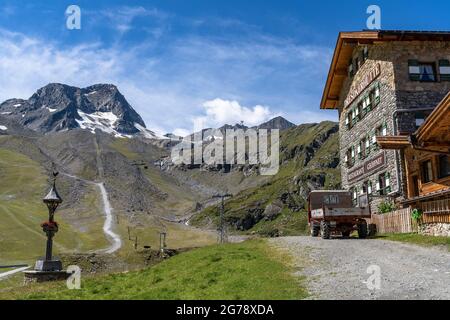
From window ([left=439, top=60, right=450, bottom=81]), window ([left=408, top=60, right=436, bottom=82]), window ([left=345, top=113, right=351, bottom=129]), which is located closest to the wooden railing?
window ([left=408, top=60, right=436, bottom=82])

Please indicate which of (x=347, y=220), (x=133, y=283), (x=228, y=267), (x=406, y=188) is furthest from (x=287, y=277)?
(x=406, y=188)

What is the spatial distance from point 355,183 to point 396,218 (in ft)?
36.2

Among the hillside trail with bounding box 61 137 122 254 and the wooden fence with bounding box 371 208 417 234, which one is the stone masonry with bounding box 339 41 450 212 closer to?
the wooden fence with bounding box 371 208 417 234

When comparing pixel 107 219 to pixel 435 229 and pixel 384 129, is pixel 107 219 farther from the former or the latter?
pixel 435 229

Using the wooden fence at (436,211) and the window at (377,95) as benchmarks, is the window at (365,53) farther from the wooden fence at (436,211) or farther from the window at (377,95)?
the wooden fence at (436,211)

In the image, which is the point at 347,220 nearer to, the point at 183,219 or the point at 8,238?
the point at 8,238

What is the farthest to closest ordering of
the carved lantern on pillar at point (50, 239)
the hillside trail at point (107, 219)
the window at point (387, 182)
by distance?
the hillside trail at point (107, 219) → the window at point (387, 182) → the carved lantern on pillar at point (50, 239)

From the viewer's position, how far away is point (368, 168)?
3406 centimetres

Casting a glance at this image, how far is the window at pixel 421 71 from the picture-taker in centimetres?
3006

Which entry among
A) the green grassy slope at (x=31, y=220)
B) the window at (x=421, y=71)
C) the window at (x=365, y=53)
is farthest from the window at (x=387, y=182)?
the green grassy slope at (x=31, y=220)

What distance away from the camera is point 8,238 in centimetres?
7188

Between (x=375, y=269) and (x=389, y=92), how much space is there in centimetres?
1960

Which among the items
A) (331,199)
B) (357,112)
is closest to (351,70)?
(357,112)

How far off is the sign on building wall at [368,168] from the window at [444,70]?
6521 mm
